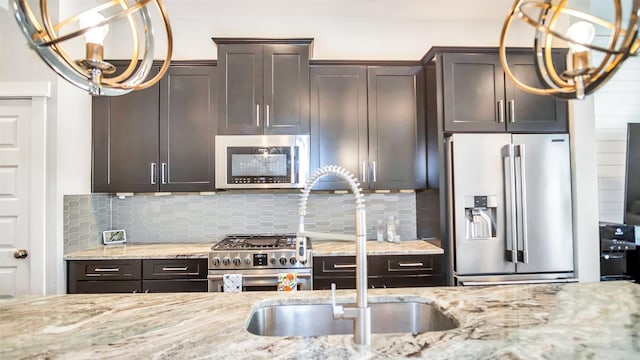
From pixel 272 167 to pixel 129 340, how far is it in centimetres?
197

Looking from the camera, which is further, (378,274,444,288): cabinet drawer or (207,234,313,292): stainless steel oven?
(378,274,444,288): cabinet drawer

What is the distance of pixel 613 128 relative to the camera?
3.54 m

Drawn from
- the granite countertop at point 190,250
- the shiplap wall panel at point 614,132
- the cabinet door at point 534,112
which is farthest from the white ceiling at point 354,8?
the granite countertop at point 190,250

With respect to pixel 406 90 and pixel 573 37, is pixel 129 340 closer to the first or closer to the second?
pixel 573 37

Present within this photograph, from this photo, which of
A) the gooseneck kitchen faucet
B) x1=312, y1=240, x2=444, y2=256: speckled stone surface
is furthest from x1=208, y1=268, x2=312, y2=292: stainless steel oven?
the gooseneck kitchen faucet

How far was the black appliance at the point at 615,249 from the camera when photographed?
2.90m

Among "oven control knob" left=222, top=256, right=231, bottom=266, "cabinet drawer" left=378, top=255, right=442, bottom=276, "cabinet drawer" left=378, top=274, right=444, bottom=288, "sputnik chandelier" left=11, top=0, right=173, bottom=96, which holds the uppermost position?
"sputnik chandelier" left=11, top=0, right=173, bottom=96

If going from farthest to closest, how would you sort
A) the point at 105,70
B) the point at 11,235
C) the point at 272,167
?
the point at 272,167 → the point at 11,235 → the point at 105,70

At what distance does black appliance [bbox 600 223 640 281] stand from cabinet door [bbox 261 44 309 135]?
2831mm

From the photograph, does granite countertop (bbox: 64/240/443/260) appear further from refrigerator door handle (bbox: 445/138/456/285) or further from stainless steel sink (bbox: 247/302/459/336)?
stainless steel sink (bbox: 247/302/459/336)

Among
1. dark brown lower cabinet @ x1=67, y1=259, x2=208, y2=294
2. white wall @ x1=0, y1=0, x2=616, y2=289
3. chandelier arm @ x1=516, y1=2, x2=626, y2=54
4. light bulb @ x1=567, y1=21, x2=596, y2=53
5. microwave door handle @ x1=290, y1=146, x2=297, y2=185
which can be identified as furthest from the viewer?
white wall @ x1=0, y1=0, x2=616, y2=289

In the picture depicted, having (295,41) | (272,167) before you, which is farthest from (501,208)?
(295,41)

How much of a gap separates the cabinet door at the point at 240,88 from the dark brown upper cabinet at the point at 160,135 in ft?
0.35

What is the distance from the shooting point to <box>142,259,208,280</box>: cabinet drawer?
2639mm
